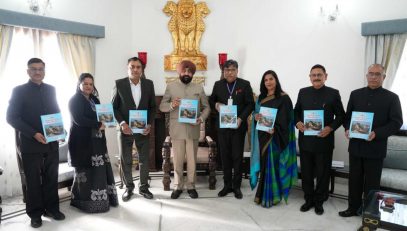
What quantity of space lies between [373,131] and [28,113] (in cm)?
303

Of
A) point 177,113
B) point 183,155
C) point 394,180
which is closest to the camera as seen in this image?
point 394,180

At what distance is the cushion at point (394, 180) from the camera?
3129 mm

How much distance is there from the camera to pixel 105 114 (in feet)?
10.0

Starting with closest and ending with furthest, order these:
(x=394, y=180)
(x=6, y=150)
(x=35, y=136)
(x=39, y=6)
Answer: (x=35, y=136) < (x=394, y=180) < (x=6, y=150) < (x=39, y=6)

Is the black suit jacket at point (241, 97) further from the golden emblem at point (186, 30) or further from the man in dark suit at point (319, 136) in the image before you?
the golden emblem at point (186, 30)

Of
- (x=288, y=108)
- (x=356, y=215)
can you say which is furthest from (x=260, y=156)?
(x=356, y=215)

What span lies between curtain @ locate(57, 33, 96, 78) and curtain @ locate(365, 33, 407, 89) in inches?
146

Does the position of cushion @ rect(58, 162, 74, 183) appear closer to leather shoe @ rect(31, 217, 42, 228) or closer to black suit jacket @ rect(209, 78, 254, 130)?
leather shoe @ rect(31, 217, 42, 228)

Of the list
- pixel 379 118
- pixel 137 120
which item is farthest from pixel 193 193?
pixel 379 118

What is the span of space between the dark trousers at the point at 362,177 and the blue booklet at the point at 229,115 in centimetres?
117

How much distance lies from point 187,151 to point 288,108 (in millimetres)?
1185

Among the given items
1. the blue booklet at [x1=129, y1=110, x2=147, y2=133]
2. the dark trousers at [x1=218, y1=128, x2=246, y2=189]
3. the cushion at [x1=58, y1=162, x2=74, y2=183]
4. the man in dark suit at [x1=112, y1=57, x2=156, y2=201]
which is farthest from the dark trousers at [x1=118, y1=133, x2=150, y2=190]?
the dark trousers at [x1=218, y1=128, x2=246, y2=189]

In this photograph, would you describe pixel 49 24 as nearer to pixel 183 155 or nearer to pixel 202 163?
pixel 183 155

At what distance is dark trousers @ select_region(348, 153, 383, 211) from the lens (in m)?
2.82
